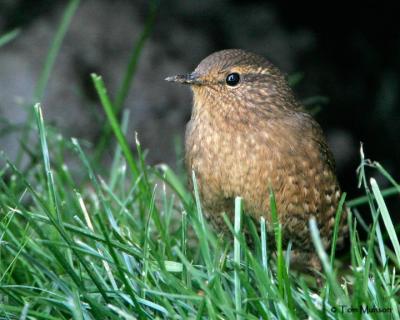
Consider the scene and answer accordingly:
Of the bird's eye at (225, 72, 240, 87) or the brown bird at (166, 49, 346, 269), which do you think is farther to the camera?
the bird's eye at (225, 72, 240, 87)

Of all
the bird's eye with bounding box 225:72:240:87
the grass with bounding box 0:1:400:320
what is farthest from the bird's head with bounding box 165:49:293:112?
the grass with bounding box 0:1:400:320

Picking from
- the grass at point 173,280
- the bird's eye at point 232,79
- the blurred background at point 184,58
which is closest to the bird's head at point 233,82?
the bird's eye at point 232,79

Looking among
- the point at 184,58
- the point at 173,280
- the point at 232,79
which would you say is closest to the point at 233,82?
the point at 232,79

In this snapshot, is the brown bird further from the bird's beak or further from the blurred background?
the blurred background

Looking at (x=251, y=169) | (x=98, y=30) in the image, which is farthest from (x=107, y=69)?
(x=251, y=169)

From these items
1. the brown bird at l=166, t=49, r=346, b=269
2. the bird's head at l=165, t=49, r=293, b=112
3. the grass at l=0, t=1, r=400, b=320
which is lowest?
the grass at l=0, t=1, r=400, b=320

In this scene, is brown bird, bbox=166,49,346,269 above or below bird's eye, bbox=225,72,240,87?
below

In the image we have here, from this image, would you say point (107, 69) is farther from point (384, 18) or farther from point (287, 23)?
point (384, 18)

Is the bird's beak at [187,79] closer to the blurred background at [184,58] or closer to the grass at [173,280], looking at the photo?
the grass at [173,280]
